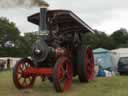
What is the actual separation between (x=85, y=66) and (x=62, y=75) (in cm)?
259

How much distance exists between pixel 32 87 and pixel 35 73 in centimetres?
99

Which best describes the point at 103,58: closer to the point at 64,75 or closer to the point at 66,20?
the point at 66,20

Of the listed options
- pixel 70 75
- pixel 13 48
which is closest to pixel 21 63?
pixel 70 75

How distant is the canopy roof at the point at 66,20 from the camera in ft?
45.4

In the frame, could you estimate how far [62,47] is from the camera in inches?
551

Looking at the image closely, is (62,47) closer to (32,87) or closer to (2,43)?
(32,87)

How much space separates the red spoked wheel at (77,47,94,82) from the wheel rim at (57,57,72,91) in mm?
→ 1561

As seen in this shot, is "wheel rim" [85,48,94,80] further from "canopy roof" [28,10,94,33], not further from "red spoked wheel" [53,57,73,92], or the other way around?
"red spoked wheel" [53,57,73,92]

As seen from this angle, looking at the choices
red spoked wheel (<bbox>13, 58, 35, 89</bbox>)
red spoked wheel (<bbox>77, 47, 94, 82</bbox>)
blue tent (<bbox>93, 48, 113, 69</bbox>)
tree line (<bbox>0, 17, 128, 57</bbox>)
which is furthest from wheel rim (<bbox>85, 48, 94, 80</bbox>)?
tree line (<bbox>0, 17, 128, 57</bbox>)

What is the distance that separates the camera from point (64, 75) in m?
12.9

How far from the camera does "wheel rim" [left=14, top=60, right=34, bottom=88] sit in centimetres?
1329

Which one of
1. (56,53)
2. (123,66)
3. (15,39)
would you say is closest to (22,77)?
(56,53)

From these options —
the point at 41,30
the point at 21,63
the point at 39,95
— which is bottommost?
the point at 39,95

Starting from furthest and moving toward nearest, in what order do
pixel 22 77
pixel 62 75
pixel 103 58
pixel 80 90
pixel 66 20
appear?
pixel 103 58 < pixel 66 20 < pixel 22 77 < pixel 80 90 < pixel 62 75
